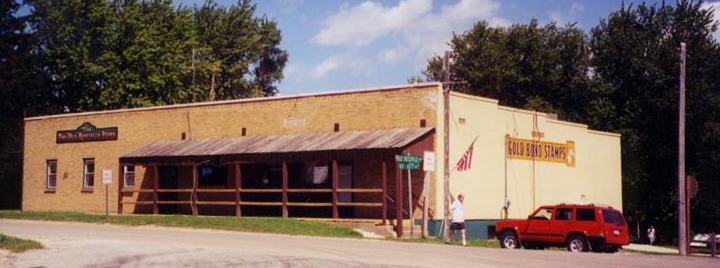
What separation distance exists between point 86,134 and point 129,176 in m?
3.45

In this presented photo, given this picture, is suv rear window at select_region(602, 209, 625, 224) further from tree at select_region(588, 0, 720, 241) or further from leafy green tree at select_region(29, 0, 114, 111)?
leafy green tree at select_region(29, 0, 114, 111)

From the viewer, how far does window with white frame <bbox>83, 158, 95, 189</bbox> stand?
40594 millimetres

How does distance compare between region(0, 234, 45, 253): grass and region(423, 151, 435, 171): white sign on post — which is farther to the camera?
region(423, 151, 435, 171): white sign on post

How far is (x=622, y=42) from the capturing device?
2141 inches

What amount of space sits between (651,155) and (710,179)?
3552 mm

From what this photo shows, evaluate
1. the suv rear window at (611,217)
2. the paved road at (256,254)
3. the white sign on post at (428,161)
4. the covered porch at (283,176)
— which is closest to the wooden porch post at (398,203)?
the covered porch at (283,176)


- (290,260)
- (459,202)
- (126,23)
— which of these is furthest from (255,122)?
(126,23)

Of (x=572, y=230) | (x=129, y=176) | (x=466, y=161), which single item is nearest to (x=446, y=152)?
(x=466, y=161)

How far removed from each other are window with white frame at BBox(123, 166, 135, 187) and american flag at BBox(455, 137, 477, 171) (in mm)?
16056

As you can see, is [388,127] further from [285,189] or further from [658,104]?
[658,104]

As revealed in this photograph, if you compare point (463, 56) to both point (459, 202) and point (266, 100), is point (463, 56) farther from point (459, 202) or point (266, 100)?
point (459, 202)

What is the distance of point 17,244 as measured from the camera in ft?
65.7

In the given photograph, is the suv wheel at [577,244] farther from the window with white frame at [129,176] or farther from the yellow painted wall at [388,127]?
the window with white frame at [129,176]

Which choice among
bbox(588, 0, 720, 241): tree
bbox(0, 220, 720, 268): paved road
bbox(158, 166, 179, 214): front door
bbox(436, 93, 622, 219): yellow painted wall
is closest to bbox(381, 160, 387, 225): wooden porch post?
bbox(436, 93, 622, 219): yellow painted wall
